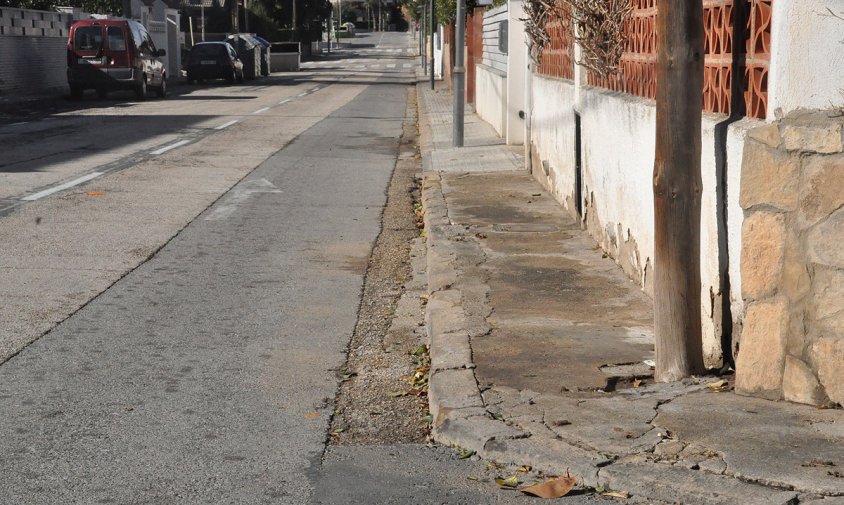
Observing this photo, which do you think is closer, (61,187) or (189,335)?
(189,335)

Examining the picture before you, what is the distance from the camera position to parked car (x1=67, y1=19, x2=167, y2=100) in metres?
30.5

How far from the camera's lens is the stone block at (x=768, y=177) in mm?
4680

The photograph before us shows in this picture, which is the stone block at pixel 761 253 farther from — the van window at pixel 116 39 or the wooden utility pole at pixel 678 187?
the van window at pixel 116 39

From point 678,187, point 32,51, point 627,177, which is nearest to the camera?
point 678,187

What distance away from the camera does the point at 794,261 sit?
4707 millimetres

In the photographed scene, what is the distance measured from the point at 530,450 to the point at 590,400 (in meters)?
0.66

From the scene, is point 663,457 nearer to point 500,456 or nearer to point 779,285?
point 500,456

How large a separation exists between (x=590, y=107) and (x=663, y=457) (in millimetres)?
5338

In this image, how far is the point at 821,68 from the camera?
15.4 feet

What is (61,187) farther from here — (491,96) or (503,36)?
(491,96)

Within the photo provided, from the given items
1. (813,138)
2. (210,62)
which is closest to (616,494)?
(813,138)

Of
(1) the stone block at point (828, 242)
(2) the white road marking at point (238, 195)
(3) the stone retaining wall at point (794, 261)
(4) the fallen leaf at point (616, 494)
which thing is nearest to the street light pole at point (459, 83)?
(2) the white road marking at point (238, 195)

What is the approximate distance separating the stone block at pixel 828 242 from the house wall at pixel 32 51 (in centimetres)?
3065

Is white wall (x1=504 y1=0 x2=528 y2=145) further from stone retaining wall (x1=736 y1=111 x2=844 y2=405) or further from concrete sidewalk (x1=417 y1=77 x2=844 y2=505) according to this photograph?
stone retaining wall (x1=736 y1=111 x2=844 y2=405)
